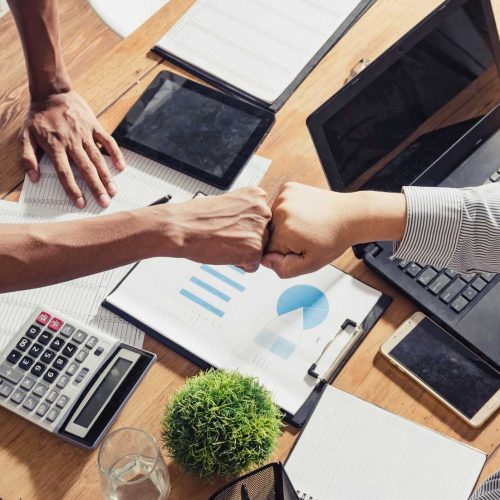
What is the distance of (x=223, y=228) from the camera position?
1.07 m

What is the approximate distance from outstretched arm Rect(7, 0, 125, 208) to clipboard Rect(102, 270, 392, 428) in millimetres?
205

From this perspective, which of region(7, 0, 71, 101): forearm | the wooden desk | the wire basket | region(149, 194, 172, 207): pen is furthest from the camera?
region(7, 0, 71, 101): forearm

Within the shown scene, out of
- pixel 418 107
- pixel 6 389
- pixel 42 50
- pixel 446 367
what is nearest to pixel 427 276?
pixel 446 367

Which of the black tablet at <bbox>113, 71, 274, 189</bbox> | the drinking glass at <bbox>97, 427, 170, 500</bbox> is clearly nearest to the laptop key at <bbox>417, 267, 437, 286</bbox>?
the black tablet at <bbox>113, 71, 274, 189</bbox>

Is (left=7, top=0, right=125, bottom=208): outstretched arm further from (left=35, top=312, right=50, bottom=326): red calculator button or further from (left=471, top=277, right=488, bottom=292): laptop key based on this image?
(left=471, top=277, right=488, bottom=292): laptop key

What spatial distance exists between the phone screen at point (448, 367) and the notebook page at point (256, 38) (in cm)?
50

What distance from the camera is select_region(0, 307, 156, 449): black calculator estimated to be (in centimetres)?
94

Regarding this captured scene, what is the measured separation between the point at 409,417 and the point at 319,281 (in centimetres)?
24

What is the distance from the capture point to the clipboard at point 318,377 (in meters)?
0.96

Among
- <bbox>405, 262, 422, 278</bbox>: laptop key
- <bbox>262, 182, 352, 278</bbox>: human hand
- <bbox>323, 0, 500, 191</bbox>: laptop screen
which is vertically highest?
<bbox>323, 0, 500, 191</bbox>: laptop screen

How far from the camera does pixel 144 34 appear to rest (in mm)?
1323

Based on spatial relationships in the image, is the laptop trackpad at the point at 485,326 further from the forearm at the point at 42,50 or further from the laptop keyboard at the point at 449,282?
the forearm at the point at 42,50

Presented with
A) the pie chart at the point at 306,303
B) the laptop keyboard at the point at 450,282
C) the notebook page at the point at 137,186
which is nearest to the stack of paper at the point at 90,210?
the notebook page at the point at 137,186

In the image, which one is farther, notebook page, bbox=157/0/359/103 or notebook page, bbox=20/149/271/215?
notebook page, bbox=157/0/359/103
